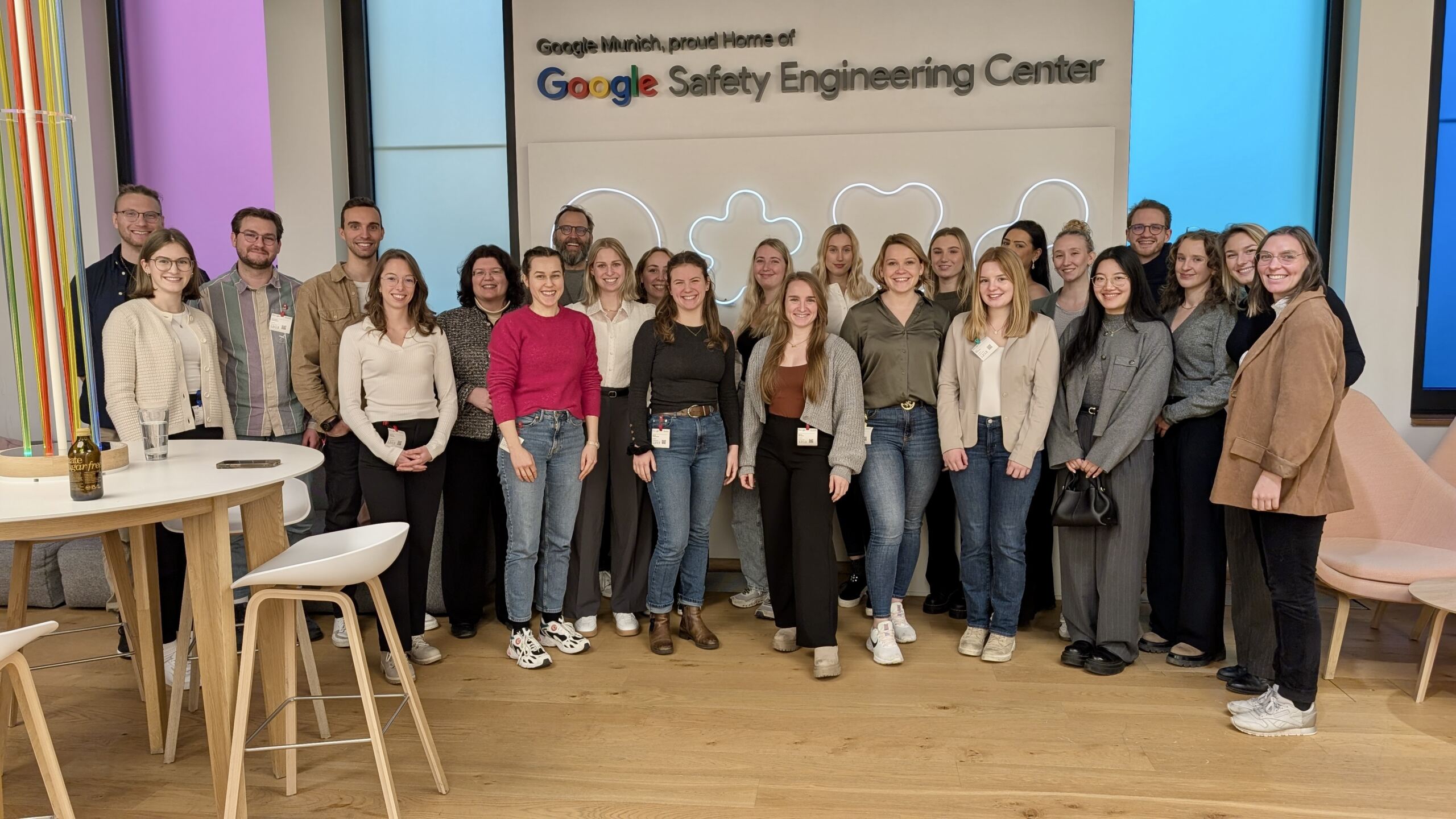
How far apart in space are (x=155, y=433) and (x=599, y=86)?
10.0 feet

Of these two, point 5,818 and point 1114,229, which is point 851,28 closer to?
point 1114,229

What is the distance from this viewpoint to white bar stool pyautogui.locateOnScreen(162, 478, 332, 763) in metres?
2.72

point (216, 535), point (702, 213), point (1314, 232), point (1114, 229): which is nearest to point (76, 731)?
point (216, 535)

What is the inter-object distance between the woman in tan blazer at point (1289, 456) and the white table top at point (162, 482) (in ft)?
9.08

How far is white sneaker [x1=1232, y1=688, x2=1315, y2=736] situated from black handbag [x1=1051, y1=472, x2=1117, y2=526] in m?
0.76

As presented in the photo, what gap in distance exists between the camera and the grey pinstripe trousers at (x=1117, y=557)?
11.1 ft

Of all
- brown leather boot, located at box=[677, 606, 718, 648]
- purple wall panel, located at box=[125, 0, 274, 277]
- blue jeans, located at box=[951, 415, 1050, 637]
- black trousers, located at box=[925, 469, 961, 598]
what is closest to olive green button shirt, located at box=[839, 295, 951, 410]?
blue jeans, located at box=[951, 415, 1050, 637]

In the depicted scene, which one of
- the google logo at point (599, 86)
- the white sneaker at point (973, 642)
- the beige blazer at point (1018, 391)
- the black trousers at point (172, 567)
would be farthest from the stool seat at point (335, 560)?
the google logo at point (599, 86)

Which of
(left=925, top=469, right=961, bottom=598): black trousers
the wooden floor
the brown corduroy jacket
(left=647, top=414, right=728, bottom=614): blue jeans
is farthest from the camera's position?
(left=925, top=469, right=961, bottom=598): black trousers

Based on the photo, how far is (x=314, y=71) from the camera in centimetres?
504

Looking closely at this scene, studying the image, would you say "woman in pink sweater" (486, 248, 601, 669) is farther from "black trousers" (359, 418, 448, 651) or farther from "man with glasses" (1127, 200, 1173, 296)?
"man with glasses" (1127, 200, 1173, 296)

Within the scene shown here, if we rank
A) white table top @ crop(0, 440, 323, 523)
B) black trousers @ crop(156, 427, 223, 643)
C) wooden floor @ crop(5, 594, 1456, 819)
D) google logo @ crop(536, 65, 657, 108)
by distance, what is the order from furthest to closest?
google logo @ crop(536, 65, 657, 108)
black trousers @ crop(156, 427, 223, 643)
wooden floor @ crop(5, 594, 1456, 819)
white table top @ crop(0, 440, 323, 523)

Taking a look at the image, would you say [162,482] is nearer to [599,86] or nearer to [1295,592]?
[1295,592]

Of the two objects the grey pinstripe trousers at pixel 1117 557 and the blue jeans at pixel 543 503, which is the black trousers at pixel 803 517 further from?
the grey pinstripe trousers at pixel 1117 557
